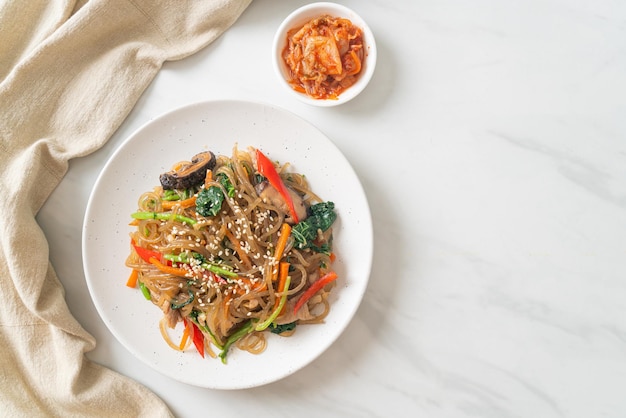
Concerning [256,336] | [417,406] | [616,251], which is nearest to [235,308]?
[256,336]

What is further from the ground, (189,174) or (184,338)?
(189,174)

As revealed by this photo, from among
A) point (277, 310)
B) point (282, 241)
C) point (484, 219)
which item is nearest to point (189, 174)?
point (282, 241)

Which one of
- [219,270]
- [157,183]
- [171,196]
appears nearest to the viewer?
[219,270]

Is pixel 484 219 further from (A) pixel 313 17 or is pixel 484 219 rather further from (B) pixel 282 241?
(A) pixel 313 17

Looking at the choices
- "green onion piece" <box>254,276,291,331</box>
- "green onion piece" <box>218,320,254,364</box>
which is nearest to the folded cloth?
"green onion piece" <box>218,320,254,364</box>

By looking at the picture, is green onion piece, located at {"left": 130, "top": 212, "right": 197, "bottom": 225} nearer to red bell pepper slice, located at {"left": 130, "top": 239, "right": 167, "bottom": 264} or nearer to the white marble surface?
red bell pepper slice, located at {"left": 130, "top": 239, "right": 167, "bottom": 264}

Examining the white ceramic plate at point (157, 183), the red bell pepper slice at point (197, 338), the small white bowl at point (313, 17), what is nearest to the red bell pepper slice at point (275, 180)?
the white ceramic plate at point (157, 183)

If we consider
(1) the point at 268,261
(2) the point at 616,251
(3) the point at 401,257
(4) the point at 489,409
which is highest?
(1) the point at 268,261

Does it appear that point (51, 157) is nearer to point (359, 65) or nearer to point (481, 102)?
point (359, 65)
